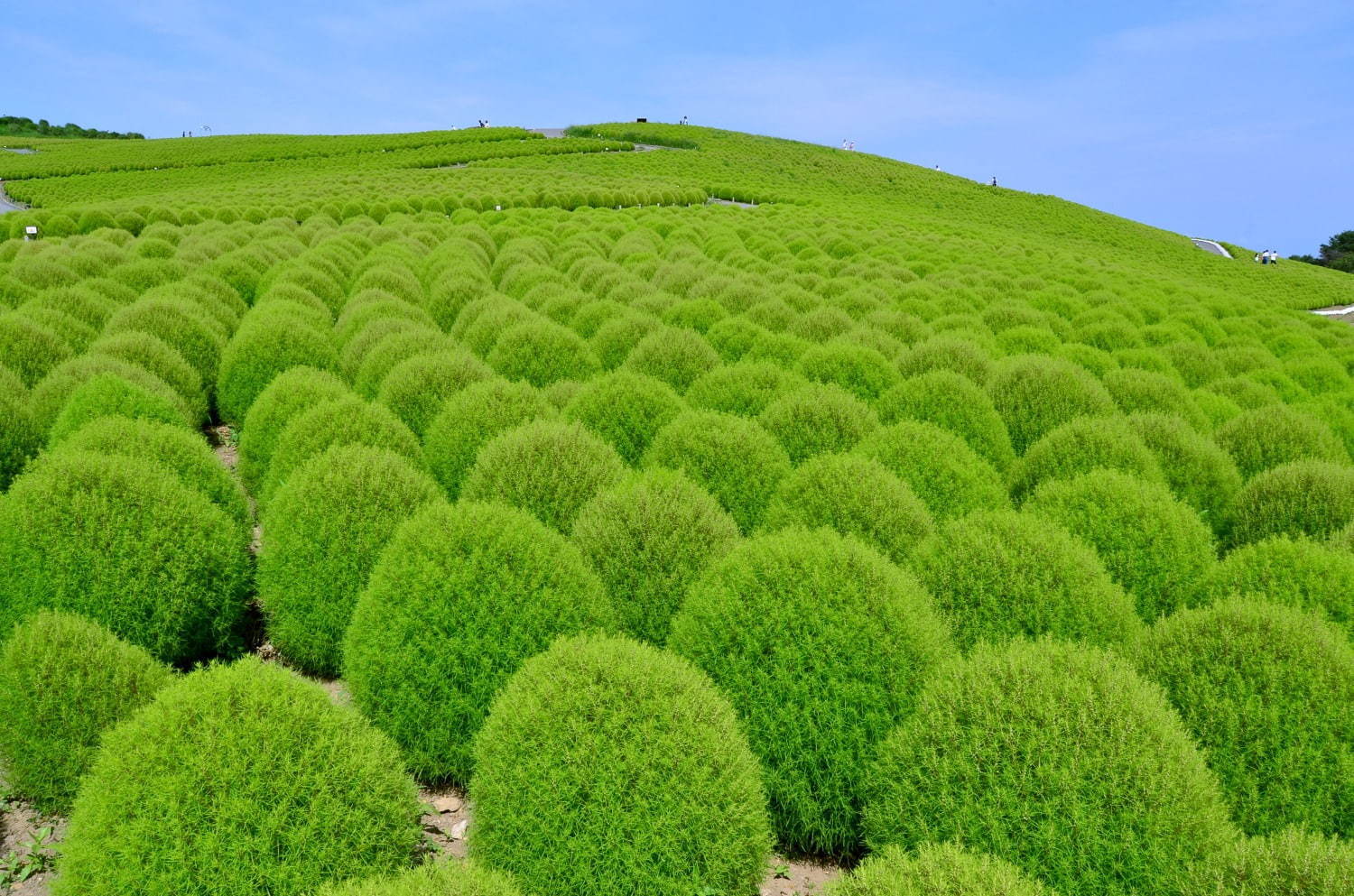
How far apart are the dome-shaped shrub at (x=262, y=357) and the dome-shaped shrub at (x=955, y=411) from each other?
7.28 metres

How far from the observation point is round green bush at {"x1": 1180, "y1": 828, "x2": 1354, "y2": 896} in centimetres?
295

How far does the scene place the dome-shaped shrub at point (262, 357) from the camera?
10.2 metres

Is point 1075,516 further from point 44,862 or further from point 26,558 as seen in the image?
point 26,558

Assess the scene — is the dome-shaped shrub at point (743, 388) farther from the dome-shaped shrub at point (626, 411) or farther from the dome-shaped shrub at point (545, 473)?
the dome-shaped shrub at point (545, 473)

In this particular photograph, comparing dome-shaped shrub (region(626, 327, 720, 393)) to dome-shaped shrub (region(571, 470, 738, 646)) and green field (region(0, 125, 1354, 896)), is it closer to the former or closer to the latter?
green field (region(0, 125, 1354, 896))

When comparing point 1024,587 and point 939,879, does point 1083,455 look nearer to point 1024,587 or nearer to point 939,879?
point 1024,587

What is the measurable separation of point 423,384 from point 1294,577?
25.8 feet

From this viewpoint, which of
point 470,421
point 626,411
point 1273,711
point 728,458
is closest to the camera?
point 1273,711

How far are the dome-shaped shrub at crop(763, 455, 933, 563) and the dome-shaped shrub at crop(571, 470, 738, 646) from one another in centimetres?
58

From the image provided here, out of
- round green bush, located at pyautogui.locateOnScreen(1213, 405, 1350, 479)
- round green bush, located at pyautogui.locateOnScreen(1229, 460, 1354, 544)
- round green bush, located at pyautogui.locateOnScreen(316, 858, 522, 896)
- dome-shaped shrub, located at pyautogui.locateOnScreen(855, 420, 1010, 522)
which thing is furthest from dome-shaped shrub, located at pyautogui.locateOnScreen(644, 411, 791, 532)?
round green bush, located at pyautogui.locateOnScreen(1213, 405, 1350, 479)

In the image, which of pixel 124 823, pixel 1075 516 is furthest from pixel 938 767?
pixel 124 823

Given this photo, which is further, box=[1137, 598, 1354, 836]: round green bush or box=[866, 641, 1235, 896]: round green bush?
box=[1137, 598, 1354, 836]: round green bush

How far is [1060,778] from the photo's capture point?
3457 millimetres

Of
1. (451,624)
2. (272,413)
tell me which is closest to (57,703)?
(451,624)
